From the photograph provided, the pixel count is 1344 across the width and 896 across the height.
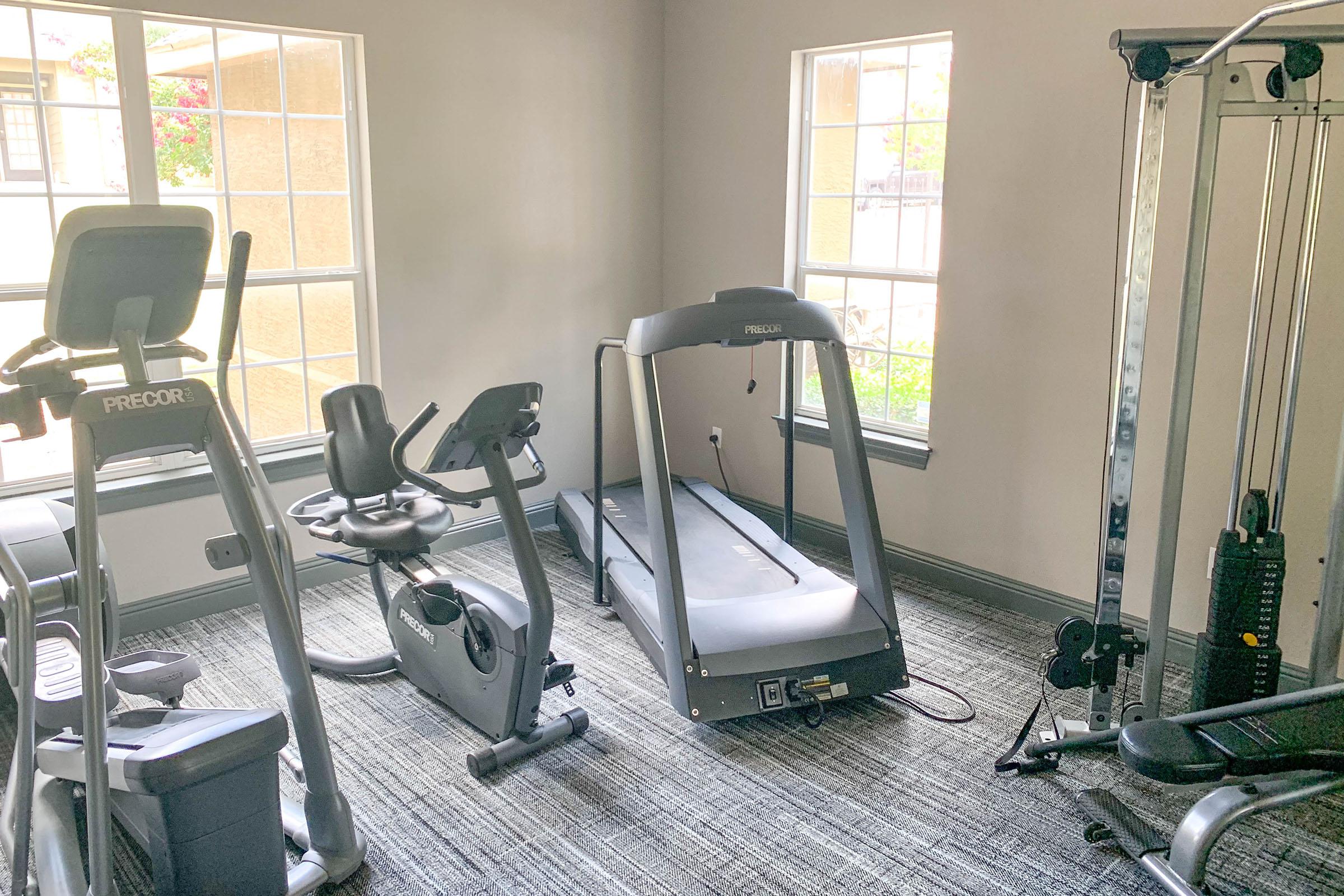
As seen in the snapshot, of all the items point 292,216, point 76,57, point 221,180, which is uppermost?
point 76,57

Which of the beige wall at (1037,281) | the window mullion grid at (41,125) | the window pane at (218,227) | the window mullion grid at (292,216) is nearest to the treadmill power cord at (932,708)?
the beige wall at (1037,281)

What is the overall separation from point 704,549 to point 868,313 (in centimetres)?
136

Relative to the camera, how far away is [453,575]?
134 inches

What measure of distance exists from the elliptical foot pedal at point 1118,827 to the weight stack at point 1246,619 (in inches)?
20.3

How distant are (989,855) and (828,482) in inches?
94.9

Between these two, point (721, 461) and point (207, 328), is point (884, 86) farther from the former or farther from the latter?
point (207, 328)

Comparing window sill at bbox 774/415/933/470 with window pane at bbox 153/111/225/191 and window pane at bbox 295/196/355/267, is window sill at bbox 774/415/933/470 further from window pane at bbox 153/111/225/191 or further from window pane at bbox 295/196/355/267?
window pane at bbox 153/111/225/191

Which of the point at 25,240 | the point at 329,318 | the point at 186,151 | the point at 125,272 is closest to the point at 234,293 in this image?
the point at 125,272

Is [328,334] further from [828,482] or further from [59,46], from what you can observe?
[828,482]

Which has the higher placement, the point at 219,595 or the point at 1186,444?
the point at 1186,444

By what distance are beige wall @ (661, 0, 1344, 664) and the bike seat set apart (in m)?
2.17

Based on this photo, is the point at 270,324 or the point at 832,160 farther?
the point at 832,160

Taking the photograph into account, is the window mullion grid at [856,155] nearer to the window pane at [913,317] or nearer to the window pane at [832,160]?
the window pane at [832,160]

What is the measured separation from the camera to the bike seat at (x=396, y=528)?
3.21m
